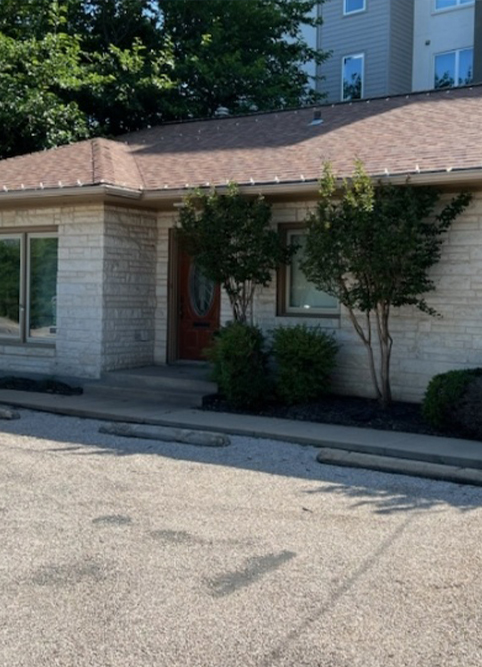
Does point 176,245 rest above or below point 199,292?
above

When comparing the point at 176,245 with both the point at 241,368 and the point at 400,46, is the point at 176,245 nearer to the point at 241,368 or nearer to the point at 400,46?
the point at 241,368

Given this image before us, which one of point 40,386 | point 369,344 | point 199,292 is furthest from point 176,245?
point 369,344

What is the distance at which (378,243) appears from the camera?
10422 millimetres

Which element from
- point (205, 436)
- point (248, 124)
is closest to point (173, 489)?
point (205, 436)

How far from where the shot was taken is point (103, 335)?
1338 centimetres

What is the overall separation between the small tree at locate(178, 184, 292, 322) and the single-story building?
13.1 inches

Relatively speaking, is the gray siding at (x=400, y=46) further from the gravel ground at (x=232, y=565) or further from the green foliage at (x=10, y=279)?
the gravel ground at (x=232, y=565)

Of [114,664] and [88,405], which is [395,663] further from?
[88,405]

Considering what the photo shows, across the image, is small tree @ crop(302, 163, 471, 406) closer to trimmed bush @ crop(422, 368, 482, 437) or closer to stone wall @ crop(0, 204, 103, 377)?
trimmed bush @ crop(422, 368, 482, 437)

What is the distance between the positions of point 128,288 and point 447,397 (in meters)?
5.99

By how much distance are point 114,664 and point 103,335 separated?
31.4 feet

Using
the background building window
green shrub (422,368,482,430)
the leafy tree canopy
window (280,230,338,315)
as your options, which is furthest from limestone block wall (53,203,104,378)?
green shrub (422,368,482,430)

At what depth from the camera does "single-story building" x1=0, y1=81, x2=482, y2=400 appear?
448 inches

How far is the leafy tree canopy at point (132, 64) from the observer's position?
17953 mm
